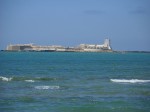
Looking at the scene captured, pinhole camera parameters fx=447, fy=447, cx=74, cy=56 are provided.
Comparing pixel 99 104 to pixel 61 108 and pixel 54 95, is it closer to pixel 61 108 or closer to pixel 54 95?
pixel 61 108

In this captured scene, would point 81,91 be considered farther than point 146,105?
Yes

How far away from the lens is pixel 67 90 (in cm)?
3284

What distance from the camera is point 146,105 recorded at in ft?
82.7

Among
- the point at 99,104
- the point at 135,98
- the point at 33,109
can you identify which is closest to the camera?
the point at 33,109

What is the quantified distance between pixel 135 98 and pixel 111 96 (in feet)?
5.77

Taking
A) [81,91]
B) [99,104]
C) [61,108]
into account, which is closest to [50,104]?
[61,108]

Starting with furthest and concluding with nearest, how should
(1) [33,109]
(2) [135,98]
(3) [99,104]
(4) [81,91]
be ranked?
(4) [81,91] < (2) [135,98] < (3) [99,104] < (1) [33,109]

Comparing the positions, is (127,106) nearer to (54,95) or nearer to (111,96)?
(111,96)

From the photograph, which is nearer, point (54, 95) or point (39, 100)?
point (39, 100)

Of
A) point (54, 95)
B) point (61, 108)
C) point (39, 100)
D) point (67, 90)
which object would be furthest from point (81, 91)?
point (61, 108)

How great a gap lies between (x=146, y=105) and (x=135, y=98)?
3.07 m

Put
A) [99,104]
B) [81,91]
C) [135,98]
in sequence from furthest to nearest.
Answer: [81,91], [135,98], [99,104]

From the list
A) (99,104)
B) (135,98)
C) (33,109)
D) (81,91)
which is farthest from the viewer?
(81,91)

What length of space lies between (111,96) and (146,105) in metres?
4.40
